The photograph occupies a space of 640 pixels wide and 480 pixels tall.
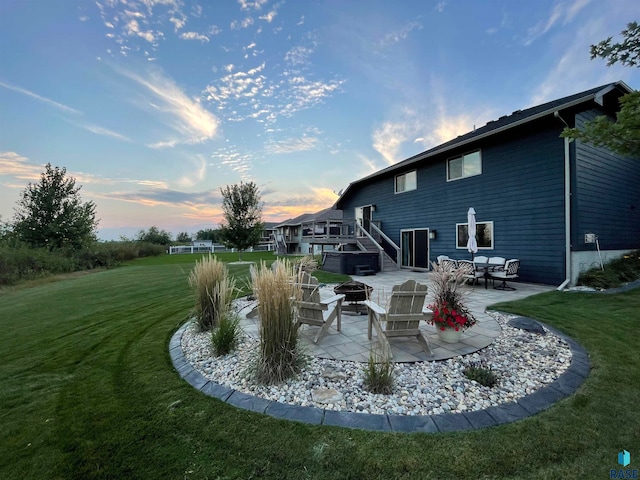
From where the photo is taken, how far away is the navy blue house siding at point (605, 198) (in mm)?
7664

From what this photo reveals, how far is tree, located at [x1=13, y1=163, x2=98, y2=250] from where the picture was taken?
1772 cm

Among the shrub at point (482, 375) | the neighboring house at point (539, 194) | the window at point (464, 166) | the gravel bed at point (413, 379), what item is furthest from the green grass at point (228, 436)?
the window at point (464, 166)

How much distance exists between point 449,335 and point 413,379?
4.05 ft

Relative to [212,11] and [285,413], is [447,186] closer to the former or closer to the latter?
[212,11]

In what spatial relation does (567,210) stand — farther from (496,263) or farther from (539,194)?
(496,263)

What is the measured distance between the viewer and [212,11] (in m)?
8.17

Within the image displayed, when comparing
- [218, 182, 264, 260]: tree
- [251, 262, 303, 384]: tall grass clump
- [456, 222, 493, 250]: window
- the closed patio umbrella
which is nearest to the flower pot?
[251, 262, 303, 384]: tall grass clump

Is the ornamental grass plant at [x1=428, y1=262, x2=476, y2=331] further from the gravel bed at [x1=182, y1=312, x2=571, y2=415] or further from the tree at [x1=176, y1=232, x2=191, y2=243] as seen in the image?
the tree at [x1=176, y1=232, x2=191, y2=243]

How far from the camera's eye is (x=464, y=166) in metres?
10.6

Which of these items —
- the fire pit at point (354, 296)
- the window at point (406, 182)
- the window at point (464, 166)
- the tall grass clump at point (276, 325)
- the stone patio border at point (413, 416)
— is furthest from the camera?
the window at point (406, 182)

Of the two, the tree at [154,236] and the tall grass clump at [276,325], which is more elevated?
the tree at [154,236]

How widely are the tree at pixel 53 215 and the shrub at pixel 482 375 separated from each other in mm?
23679

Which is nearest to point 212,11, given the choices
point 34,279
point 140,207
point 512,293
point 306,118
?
point 306,118

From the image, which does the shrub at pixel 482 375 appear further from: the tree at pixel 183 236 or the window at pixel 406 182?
the tree at pixel 183 236
